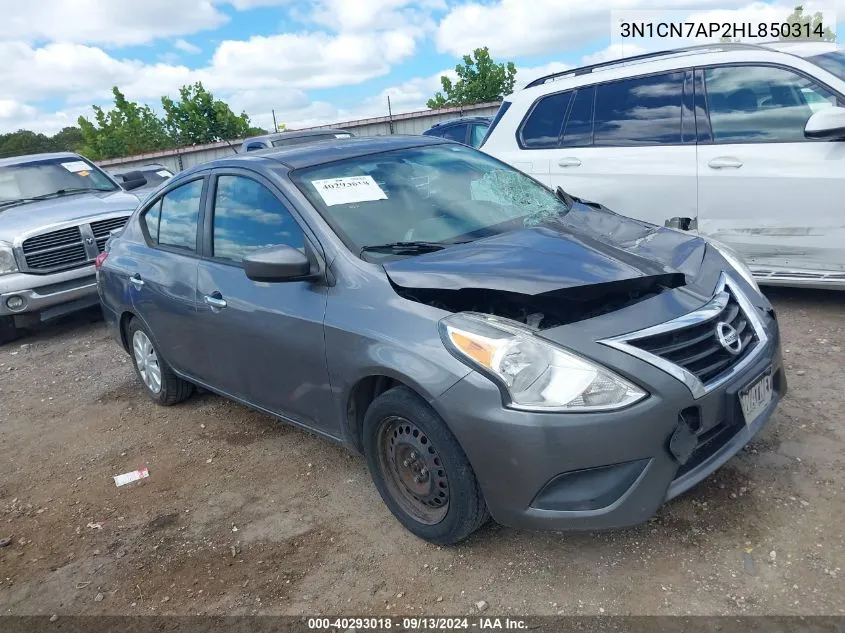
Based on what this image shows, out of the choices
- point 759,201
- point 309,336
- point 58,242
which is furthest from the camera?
point 58,242

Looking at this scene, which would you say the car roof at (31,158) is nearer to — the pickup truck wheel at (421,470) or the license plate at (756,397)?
the pickup truck wheel at (421,470)

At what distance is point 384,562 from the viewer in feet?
9.72

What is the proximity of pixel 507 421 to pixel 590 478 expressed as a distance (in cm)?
37

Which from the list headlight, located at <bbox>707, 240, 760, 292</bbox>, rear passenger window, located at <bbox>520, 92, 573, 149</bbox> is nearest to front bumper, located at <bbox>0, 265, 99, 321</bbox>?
rear passenger window, located at <bbox>520, 92, 573, 149</bbox>

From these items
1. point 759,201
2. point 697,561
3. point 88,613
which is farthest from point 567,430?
point 759,201

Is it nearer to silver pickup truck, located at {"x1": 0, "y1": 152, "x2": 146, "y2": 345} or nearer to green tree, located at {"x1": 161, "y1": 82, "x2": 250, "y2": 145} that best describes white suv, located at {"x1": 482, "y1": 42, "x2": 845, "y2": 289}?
silver pickup truck, located at {"x1": 0, "y1": 152, "x2": 146, "y2": 345}

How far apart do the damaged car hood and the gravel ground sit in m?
1.04

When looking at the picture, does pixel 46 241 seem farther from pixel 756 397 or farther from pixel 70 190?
pixel 756 397

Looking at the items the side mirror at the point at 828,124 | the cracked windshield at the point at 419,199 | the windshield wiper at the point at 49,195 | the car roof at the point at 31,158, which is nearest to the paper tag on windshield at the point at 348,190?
the cracked windshield at the point at 419,199

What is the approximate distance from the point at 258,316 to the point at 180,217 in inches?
49.3

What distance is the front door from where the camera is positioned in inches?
129

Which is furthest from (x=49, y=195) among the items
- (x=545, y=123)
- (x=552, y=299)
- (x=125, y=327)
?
(x=552, y=299)

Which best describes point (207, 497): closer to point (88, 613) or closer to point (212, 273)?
point (88, 613)

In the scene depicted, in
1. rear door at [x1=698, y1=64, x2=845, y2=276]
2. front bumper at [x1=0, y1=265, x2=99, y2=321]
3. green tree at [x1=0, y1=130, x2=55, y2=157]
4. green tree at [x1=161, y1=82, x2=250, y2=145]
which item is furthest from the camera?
green tree at [x1=0, y1=130, x2=55, y2=157]
